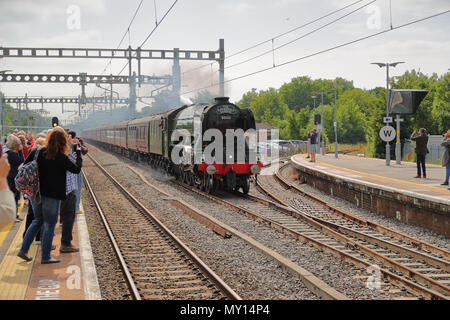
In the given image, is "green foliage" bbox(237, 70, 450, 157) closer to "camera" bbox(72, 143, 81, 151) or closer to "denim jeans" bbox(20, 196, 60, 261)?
"camera" bbox(72, 143, 81, 151)

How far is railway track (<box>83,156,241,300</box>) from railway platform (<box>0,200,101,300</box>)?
0.60 m

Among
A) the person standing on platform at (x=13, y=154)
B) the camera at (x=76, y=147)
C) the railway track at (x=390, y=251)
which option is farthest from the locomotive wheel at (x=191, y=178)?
the camera at (x=76, y=147)

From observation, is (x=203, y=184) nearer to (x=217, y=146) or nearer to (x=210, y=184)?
(x=210, y=184)

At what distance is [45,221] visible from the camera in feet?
24.4

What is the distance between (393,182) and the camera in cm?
1561

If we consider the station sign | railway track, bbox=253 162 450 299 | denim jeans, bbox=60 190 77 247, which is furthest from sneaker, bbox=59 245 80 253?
the station sign

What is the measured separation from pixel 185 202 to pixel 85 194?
4.71m

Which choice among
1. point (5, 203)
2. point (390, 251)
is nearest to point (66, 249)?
point (5, 203)

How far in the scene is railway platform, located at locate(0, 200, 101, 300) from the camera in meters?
6.11

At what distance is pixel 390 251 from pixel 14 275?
641 centimetres

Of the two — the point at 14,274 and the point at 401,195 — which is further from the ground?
the point at 401,195

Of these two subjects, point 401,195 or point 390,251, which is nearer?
point 390,251
